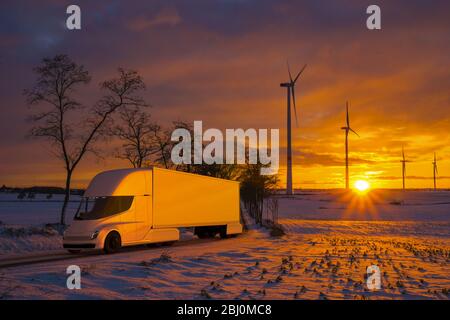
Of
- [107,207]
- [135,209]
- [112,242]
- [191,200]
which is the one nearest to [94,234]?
[112,242]

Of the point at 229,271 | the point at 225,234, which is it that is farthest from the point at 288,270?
the point at 225,234

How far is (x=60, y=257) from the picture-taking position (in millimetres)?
21797

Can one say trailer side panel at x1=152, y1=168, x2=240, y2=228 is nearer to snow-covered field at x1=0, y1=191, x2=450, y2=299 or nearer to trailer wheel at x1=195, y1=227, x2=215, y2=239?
trailer wheel at x1=195, y1=227, x2=215, y2=239

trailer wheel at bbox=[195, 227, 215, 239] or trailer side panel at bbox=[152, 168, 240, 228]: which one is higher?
trailer side panel at bbox=[152, 168, 240, 228]

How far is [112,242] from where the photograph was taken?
23.2 m

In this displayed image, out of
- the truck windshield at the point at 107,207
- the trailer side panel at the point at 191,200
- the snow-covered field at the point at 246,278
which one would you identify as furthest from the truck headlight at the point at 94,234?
the snow-covered field at the point at 246,278

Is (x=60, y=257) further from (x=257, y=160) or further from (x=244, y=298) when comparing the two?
(x=257, y=160)

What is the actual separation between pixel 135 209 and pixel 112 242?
1.88 metres

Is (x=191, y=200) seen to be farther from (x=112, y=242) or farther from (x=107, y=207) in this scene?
(x=112, y=242)

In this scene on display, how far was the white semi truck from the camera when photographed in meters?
23.1

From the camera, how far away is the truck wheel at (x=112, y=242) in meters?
23.1

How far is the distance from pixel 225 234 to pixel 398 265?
52.7 feet

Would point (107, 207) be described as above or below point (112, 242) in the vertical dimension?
above

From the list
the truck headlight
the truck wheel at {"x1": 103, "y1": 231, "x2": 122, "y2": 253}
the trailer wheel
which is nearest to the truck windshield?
the truck headlight
